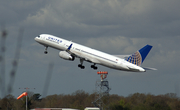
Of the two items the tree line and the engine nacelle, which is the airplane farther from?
the tree line

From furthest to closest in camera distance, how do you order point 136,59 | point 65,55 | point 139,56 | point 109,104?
1. point 109,104
2. point 65,55
3. point 139,56
4. point 136,59

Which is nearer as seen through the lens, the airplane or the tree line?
the airplane

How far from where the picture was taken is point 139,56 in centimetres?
7912

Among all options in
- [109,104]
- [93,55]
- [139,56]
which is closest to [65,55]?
[93,55]

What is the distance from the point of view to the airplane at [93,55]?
254ft

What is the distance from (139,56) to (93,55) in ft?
41.2

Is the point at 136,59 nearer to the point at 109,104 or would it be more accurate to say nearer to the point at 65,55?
the point at 65,55

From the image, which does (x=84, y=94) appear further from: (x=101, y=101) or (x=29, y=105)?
(x=29, y=105)

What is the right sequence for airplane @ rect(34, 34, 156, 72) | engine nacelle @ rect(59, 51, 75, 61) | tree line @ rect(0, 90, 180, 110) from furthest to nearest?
tree line @ rect(0, 90, 180, 110)
engine nacelle @ rect(59, 51, 75, 61)
airplane @ rect(34, 34, 156, 72)

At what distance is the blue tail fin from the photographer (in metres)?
78.2

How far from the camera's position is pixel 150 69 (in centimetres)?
7631

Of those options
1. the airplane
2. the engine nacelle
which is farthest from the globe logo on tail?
the engine nacelle

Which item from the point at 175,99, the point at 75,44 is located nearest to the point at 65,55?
the point at 75,44

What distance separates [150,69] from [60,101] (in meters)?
60.3
